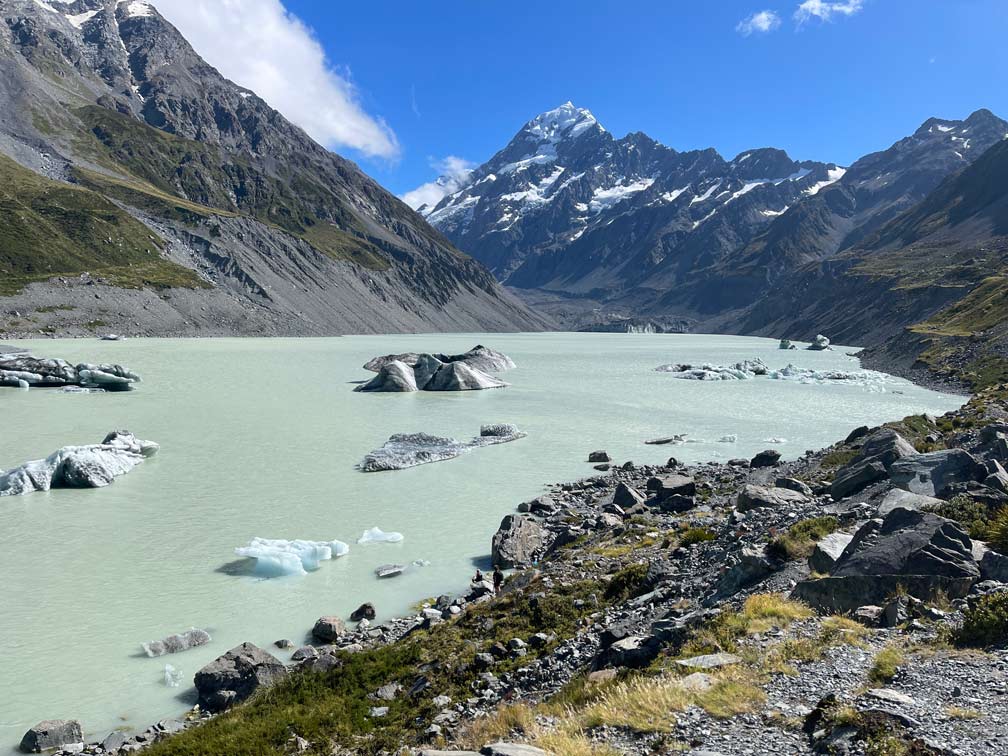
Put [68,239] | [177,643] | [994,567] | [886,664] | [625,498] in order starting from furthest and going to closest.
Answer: [68,239]
[625,498]
[177,643]
[994,567]
[886,664]

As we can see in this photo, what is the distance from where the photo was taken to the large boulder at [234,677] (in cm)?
1252

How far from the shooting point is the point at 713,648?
10391 millimetres

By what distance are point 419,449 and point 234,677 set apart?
937 inches

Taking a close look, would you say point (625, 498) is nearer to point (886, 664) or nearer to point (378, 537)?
point (378, 537)

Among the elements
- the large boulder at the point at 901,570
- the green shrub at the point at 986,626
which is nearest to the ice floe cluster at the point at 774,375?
the large boulder at the point at 901,570

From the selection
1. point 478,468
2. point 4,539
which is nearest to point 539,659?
point 4,539

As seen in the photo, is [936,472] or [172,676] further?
[936,472]

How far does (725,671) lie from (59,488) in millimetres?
29176

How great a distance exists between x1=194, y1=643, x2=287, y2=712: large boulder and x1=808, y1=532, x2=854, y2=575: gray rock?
1075 centimetres

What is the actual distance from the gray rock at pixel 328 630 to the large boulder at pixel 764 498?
12.0 metres

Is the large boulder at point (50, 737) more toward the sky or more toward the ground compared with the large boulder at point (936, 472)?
more toward the ground

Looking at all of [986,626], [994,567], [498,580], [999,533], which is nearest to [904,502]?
[999,533]

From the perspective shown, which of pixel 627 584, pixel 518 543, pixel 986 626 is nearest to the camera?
pixel 986 626

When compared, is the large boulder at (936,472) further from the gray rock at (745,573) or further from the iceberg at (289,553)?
the iceberg at (289,553)
